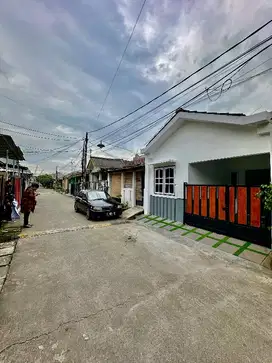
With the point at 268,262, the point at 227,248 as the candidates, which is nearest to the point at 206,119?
the point at 227,248

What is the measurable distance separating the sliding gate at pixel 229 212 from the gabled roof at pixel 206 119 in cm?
195

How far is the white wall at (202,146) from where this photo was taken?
5.69 m

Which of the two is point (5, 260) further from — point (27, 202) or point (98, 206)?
point (98, 206)

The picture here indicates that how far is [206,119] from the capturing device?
687 centimetres

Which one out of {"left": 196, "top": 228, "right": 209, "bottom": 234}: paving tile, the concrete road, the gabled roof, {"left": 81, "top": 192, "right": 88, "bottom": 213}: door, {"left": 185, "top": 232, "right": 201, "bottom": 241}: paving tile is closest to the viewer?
the concrete road

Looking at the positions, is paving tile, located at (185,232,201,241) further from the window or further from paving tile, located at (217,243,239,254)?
the window

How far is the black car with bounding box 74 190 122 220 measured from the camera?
9734mm

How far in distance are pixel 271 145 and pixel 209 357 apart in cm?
513

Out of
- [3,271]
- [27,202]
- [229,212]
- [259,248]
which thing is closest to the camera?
[3,271]

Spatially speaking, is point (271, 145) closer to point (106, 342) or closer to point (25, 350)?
point (106, 342)

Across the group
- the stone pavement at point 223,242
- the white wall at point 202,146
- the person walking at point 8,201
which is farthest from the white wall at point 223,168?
the person walking at point 8,201

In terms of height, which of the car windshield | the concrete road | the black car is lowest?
A: the concrete road

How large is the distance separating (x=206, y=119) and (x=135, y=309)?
249 inches

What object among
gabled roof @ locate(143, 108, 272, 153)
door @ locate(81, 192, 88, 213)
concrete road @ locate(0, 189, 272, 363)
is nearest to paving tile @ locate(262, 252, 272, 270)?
concrete road @ locate(0, 189, 272, 363)
